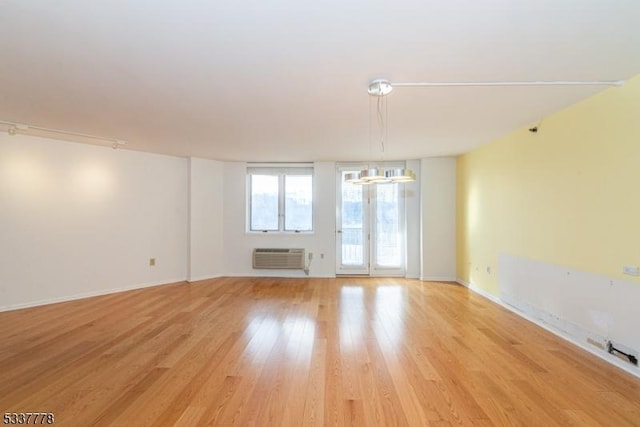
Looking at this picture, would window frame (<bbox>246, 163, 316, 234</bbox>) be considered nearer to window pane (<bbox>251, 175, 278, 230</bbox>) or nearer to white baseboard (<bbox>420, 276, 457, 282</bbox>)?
window pane (<bbox>251, 175, 278, 230</bbox>)

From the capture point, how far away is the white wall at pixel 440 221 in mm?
6109

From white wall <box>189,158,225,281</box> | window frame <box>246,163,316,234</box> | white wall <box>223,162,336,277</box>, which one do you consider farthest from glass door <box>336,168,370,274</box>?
white wall <box>189,158,225,281</box>

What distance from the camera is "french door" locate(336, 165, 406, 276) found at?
6.48 meters

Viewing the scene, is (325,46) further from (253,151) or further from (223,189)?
(223,189)

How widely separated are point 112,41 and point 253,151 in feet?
11.2

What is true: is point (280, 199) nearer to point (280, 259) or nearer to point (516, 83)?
point (280, 259)

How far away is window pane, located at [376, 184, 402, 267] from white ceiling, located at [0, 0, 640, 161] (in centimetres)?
274

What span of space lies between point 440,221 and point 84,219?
623cm


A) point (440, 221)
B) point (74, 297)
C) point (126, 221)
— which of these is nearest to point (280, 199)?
point (126, 221)

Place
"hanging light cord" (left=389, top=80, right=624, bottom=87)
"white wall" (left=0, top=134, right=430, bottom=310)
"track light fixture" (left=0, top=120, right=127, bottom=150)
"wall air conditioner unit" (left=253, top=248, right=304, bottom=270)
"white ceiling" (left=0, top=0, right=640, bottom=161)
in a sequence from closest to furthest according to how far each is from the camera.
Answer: "white ceiling" (left=0, top=0, right=640, bottom=161)
"hanging light cord" (left=389, top=80, right=624, bottom=87)
"track light fixture" (left=0, top=120, right=127, bottom=150)
"white wall" (left=0, top=134, right=430, bottom=310)
"wall air conditioner unit" (left=253, top=248, right=304, bottom=270)

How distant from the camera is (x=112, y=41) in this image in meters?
2.00

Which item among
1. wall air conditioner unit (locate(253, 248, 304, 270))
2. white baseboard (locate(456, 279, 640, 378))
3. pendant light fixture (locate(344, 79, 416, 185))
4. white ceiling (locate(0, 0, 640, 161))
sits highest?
white ceiling (locate(0, 0, 640, 161))

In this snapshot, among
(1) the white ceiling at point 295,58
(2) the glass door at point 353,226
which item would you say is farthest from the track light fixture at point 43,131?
(2) the glass door at point 353,226

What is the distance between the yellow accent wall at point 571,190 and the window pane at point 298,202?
10.8ft
